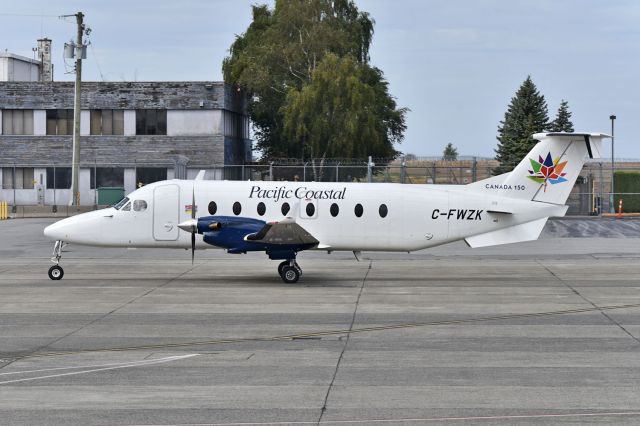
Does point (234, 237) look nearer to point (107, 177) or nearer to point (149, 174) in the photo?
point (149, 174)

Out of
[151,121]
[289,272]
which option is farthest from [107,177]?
[289,272]

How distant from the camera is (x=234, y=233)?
28.1 m

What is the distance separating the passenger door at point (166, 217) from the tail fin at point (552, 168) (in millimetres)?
9077

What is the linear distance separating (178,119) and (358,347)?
50.0 meters

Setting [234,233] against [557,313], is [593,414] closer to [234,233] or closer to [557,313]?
[557,313]

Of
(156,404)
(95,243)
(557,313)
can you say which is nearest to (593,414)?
(156,404)

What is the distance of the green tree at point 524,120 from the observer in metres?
69.4

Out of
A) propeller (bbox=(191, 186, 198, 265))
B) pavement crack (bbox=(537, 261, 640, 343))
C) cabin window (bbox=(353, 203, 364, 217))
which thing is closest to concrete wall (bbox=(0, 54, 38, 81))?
propeller (bbox=(191, 186, 198, 265))

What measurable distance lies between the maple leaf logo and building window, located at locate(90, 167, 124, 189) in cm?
4173

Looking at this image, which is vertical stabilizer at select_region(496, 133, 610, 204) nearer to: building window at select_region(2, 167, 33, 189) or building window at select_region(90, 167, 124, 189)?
building window at select_region(90, 167, 124, 189)

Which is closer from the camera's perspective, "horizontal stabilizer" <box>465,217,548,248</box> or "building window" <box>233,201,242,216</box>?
"building window" <box>233,201,242,216</box>

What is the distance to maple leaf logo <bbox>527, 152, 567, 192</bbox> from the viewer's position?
2995 centimetres

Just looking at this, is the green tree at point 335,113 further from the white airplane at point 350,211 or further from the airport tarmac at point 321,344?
the white airplane at point 350,211

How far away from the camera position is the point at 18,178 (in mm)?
68188
